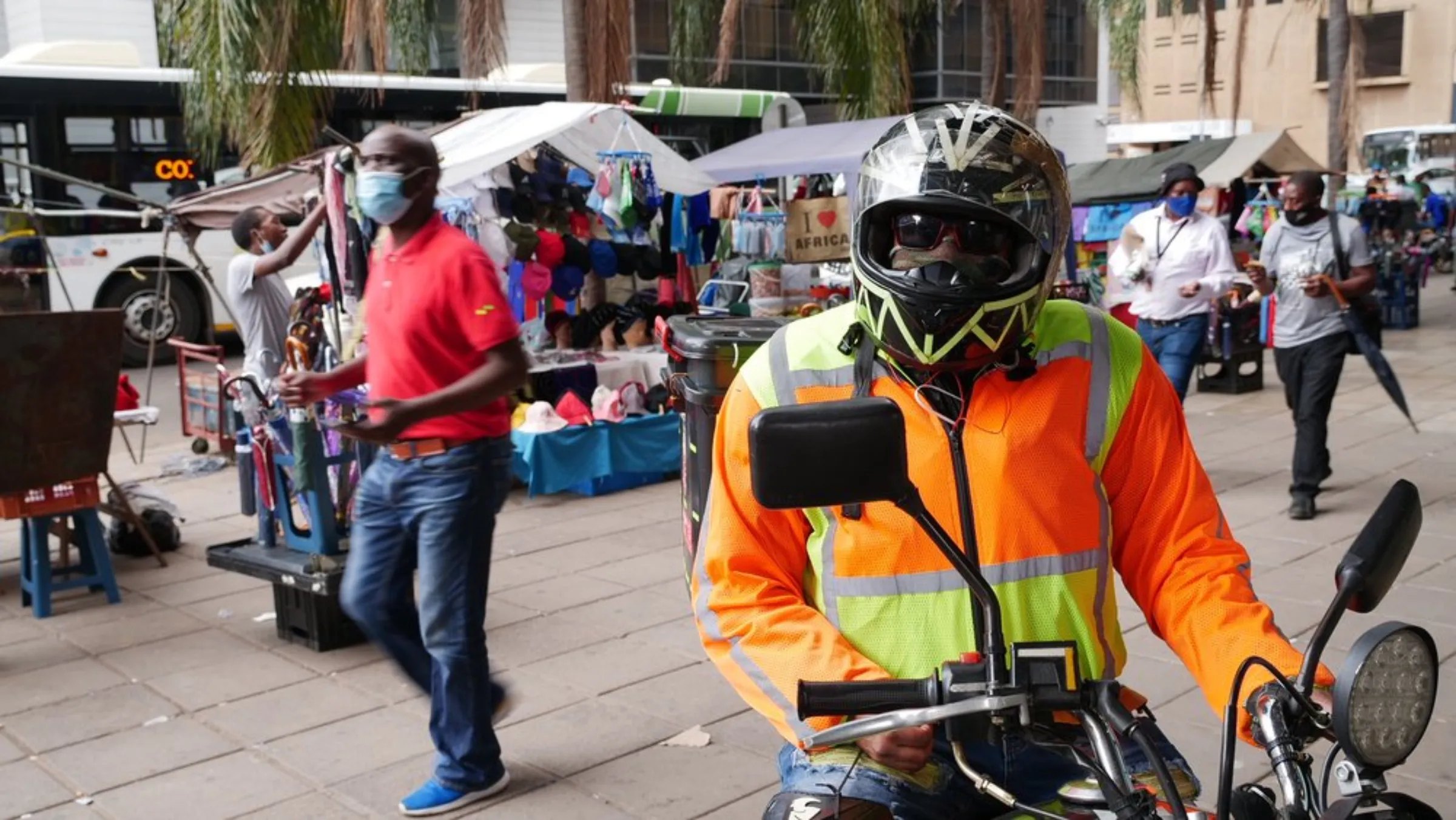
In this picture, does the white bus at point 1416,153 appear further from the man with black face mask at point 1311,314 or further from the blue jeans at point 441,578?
the blue jeans at point 441,578

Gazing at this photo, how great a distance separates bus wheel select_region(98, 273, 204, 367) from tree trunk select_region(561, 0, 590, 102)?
7083mm

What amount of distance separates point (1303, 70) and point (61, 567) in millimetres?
45833

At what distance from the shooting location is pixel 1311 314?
24.6 feet

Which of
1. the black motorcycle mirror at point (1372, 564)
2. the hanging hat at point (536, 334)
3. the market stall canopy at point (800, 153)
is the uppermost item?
the market stall canopy at point (800, 153)

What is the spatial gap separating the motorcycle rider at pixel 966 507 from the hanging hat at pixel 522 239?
7.92 metres

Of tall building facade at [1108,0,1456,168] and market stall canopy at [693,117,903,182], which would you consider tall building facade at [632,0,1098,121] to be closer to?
tall building facade at [1108,0,1456,168]

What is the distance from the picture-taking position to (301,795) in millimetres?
4375

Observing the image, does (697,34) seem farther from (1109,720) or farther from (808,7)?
(1109,720)

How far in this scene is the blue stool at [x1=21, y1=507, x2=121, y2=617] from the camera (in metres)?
6.50

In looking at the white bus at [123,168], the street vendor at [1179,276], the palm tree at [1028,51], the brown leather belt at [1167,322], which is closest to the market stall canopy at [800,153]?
the palm tree at [1028,51]

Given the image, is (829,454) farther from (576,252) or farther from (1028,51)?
(1028,51)

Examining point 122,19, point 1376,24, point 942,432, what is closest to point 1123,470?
point 942,432

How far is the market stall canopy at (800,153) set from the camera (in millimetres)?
12320

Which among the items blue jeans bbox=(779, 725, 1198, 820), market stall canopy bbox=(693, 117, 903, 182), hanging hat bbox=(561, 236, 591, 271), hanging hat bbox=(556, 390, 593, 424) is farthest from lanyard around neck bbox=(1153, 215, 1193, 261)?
blue jeans bbox=(779, 725, 1198, 820)
